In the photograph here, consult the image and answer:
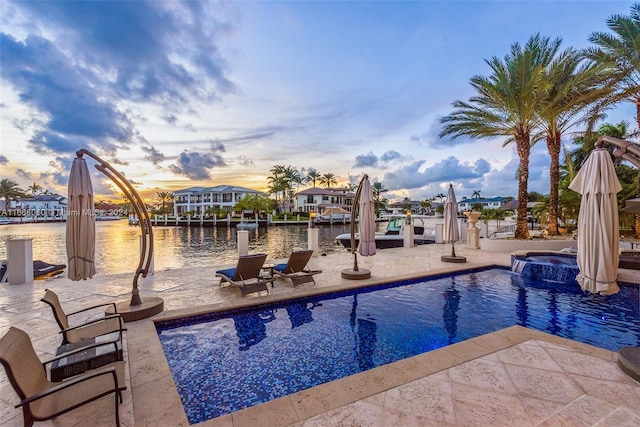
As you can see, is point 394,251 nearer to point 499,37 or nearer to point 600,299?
point 600,299

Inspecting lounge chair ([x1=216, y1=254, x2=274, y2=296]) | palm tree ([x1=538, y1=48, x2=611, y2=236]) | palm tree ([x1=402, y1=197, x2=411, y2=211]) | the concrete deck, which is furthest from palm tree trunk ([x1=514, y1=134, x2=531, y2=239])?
palm tree ([x1=402, y1=197, x2=411, y2=211])

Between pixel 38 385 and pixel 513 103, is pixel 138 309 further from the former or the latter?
pixel 513 103

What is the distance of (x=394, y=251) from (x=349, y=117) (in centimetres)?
1031

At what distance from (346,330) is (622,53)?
561 inches

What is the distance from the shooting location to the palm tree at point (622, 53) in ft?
34.0

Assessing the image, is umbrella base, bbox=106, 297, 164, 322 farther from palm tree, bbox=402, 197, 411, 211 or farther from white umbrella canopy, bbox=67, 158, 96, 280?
palm tree, bbox=402, 197, 411, 211

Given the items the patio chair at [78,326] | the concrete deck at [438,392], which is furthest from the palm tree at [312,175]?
the patio chair at [78,326]

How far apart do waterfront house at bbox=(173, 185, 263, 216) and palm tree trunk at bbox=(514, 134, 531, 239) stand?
64.2 metres

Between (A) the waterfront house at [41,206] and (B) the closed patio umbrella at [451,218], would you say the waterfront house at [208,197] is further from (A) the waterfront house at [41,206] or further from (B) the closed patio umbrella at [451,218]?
(B) the closed patio umbrella at [451,218]

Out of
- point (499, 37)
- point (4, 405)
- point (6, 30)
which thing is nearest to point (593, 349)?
point (4, 405)

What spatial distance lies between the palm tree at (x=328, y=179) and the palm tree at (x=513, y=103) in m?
77.2

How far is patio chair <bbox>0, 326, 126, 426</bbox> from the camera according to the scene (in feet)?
6.75

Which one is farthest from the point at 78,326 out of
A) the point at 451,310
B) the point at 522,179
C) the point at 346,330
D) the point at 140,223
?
the point at 522,179

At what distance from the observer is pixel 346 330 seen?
518 centimetres
